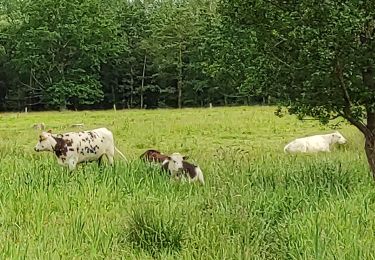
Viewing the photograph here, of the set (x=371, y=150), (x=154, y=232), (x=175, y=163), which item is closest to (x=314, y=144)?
(x=371, y=150)

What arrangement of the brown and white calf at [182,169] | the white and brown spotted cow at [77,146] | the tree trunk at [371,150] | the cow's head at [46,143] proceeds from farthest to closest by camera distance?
the cow's head at [46,143]
the white and brown spotted cow at [77,146]
the brown and white calf at [182,169]
the tree trunk at [371,150]

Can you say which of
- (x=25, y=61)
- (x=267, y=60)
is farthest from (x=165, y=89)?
(x=267, y=60)

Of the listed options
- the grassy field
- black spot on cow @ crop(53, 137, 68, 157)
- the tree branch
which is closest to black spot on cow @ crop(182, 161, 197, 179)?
the grassy field

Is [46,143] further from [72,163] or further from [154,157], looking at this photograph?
[154,157]

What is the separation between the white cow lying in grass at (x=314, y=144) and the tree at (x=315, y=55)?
6.22 m

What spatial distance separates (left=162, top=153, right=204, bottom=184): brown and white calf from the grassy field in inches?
7.1

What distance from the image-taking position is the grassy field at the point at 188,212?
16.7ft

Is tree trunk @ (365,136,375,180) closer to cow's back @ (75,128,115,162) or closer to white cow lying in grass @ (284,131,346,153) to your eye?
cow's back @ (75,128,115,162)

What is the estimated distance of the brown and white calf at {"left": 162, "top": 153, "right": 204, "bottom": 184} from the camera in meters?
8.52

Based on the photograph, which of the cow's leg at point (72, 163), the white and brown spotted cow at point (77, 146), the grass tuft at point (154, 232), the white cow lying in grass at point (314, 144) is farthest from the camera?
the white cow lying in grass at point (314, 144)

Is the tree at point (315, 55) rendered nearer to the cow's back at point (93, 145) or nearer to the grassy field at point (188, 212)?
the grassy field at point (188, 212)

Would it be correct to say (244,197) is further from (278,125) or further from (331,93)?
(278,125)

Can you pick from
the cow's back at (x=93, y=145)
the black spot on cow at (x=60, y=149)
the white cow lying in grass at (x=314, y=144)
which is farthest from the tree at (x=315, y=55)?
the white cow lying in grass at (x=314, y=144)

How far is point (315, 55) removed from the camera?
25.8 feet
